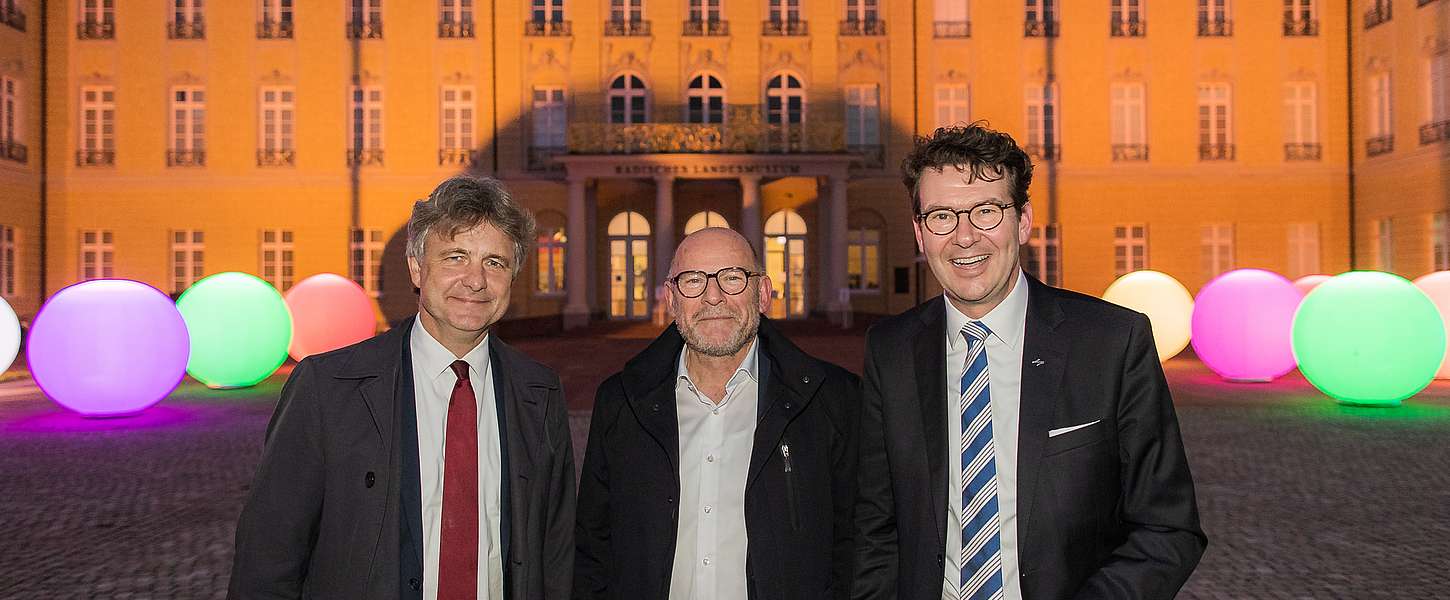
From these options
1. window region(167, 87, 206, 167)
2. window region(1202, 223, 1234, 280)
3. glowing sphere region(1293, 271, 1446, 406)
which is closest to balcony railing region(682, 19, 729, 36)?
window region(167, 87, 206, 167)

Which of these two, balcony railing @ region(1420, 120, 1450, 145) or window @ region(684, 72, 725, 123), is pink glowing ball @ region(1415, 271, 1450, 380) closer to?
balcony railing @ region(1420, 120, 1450, 145)

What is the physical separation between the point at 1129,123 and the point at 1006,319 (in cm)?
2991

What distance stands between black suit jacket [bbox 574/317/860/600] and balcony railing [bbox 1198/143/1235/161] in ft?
99.1

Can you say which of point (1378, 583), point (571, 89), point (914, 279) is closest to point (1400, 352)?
point (1378, 583)

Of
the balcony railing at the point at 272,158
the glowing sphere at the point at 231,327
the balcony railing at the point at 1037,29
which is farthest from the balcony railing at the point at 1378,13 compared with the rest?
the balcony railing at the point at 272,158

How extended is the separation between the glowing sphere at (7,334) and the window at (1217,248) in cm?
2769

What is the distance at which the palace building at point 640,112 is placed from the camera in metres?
29.8

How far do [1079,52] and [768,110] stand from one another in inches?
343

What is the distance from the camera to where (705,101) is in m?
29.8

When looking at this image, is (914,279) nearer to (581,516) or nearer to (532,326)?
(532,326)

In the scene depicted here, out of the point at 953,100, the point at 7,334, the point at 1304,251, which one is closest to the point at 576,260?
the point at 953,100

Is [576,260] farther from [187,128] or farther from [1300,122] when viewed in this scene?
[1300,122]

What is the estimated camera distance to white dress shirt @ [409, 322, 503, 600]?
268 centimetres

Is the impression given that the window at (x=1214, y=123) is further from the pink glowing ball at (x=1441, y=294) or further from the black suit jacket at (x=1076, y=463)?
the black suit jacket at (x=1076, y=463)
